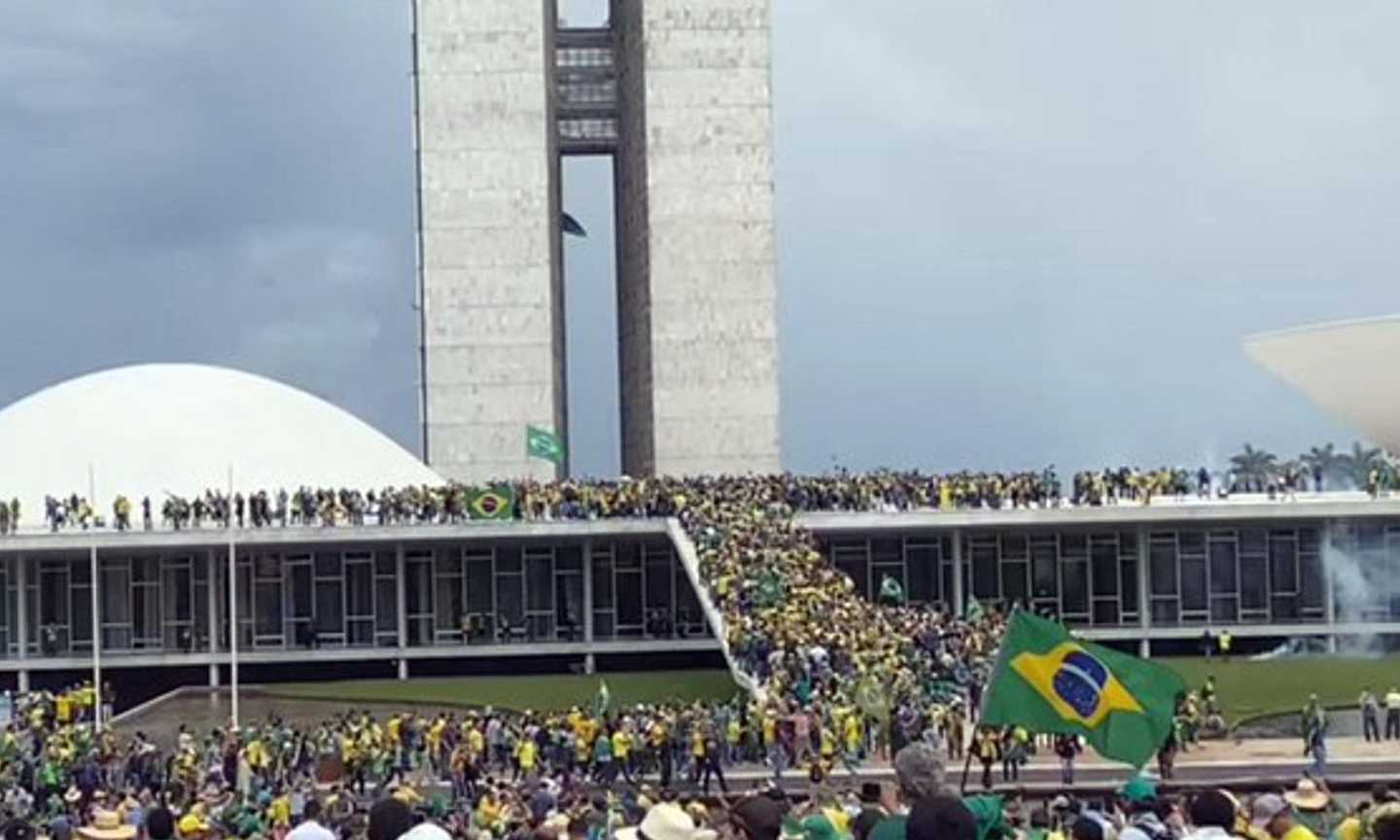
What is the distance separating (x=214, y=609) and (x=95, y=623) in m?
8.30

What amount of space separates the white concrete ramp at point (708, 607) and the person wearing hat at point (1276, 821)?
56.7 ft

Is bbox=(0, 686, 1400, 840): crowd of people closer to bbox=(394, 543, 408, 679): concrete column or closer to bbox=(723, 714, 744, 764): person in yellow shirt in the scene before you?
bbox=(723, 714, 744, 764): person in yellow shirt

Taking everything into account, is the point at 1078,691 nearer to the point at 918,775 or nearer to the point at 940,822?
the point at 918,775

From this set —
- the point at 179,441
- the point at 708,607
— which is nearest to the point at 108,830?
the point at 708,607

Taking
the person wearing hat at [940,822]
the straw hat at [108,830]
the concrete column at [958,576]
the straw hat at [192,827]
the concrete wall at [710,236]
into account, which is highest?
the concrete wall at [710,236]

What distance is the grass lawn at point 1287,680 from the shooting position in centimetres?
3400

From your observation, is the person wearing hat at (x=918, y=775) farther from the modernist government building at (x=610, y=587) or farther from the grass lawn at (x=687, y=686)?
the modernist government building at (x=610, y=587)

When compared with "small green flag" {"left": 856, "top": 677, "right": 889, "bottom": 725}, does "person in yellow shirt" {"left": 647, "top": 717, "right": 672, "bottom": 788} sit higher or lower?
lower

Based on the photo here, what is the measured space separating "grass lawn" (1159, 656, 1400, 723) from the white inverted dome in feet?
72.6

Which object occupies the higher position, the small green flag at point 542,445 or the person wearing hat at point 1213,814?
the person wearing hat at point 1213,814

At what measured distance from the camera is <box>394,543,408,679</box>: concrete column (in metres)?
48.9

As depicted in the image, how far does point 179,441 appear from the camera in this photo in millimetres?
55250

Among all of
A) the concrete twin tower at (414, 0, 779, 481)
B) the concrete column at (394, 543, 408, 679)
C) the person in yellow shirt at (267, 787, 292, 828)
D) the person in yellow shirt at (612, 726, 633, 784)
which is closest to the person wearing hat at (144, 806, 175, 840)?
the person in yellow shirt at (267, 787, 292, 828)

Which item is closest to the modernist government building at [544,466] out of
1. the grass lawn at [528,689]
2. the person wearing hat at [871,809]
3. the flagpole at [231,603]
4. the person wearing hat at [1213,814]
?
the flagpole at [231,603]
